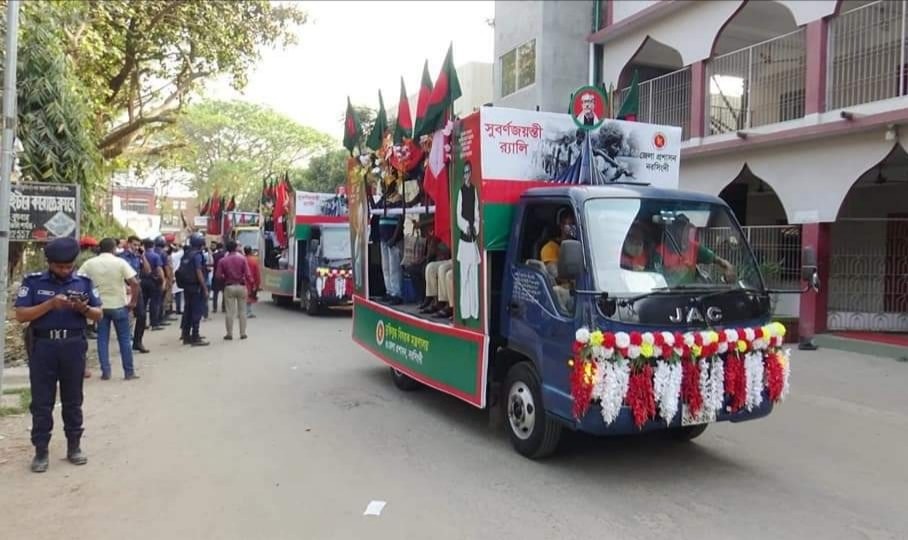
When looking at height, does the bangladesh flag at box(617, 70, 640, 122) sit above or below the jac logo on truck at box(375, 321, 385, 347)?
above

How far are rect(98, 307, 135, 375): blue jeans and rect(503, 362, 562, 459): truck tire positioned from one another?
5419 millimetres

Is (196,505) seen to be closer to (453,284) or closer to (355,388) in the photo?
(453,284)

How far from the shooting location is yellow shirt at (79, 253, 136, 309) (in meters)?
8.70

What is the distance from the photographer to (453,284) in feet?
22.0

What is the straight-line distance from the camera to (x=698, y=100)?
14586 millimetres

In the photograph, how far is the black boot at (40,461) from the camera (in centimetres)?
535

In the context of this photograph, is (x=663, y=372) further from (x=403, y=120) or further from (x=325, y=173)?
(x=325, y=173)

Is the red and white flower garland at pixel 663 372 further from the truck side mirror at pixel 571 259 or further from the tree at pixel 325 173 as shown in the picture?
the tree at pixel 325 173

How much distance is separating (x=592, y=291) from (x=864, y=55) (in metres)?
9.94

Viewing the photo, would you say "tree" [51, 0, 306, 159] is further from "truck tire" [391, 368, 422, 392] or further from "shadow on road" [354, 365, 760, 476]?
"shadow on road" [354, 365, 760, 476]

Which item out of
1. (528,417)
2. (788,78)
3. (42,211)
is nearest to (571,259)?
(528,417)

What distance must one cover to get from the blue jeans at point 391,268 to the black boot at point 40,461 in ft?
14.3

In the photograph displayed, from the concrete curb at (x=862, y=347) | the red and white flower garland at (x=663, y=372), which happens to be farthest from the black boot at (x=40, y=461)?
the concrete curb at (x=862, y=347)

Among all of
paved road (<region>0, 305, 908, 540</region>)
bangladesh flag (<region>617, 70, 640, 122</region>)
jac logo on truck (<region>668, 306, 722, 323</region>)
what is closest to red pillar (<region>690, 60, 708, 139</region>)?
paved road (<region>0, 305, 908, 540</region>)
